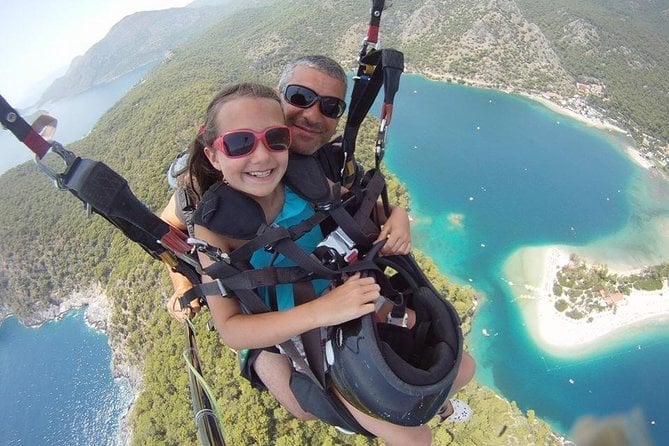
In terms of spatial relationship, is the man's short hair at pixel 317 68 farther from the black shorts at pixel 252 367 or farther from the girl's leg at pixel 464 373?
the girl's leg at pixel 464 373

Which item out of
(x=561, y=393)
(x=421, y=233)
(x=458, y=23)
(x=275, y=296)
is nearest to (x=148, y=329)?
(x=421, y=233)

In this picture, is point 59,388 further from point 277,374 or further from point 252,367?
point 277,374

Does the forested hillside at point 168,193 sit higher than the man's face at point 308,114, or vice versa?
the man's face at point 308,114

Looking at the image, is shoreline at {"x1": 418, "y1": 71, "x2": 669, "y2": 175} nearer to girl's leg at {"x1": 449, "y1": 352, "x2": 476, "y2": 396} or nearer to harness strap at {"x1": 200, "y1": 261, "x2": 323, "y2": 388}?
girl's leg at {"x1": 449, "y1": 352, "x2": 476, "y2": 396}

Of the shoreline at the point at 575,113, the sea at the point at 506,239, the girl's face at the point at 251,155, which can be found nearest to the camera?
the girl's face at the point at 251,155

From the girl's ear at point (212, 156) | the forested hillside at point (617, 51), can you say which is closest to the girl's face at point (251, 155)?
the girl's ear at point (212, 156)

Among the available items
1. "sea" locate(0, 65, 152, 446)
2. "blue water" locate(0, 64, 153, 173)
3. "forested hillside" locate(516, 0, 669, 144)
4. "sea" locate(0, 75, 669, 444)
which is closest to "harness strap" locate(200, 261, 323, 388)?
"sea" locate(0, 75, 669, 444)

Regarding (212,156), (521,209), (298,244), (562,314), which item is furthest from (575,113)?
(212,156)

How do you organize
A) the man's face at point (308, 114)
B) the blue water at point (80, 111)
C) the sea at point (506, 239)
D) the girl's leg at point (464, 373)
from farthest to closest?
the blue water at point (80, 111)
the sea at point (506, 239)
the girl's leg at point (464, 373)
the man's face at point (308, 114)
